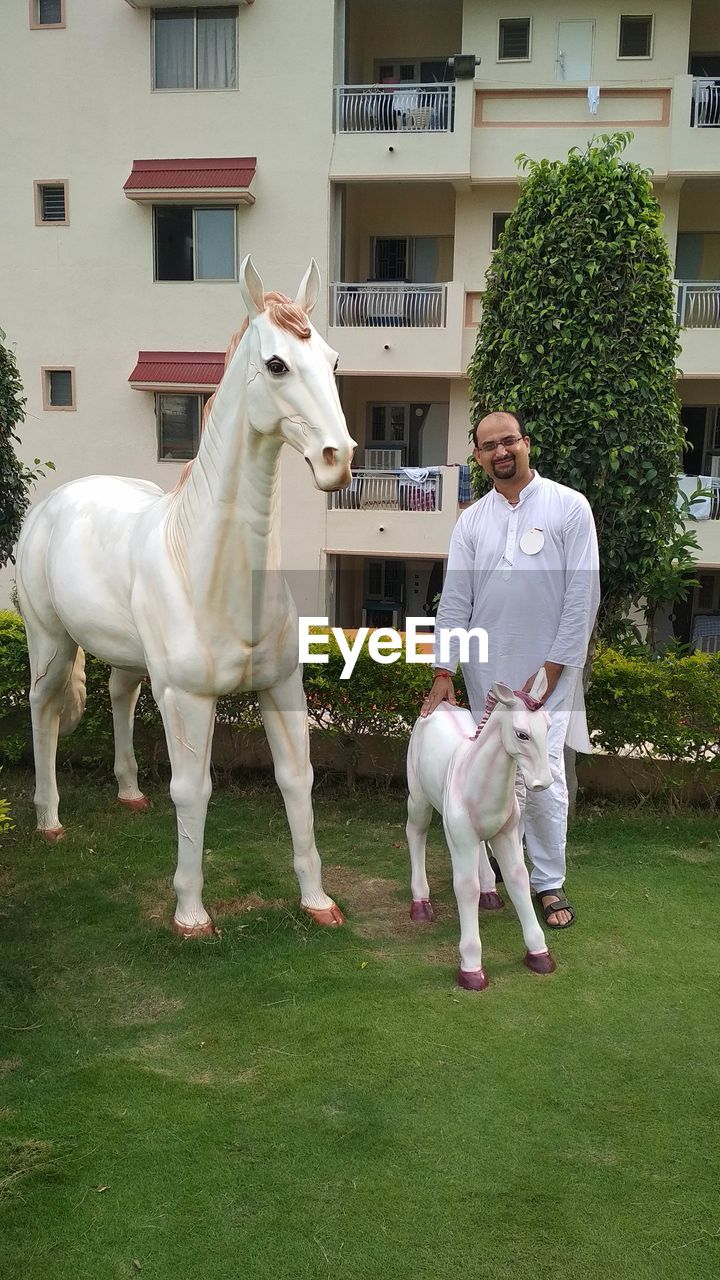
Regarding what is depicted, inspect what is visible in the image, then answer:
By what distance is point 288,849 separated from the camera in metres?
6.00

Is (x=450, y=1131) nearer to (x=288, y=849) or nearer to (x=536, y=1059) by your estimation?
(x=536, y=1059)

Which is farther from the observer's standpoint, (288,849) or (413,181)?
(413,181)

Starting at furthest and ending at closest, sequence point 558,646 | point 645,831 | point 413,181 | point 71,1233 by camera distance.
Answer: point 413,181, point 645,831, point 558,646, point 71,1233

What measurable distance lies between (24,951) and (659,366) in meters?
5.13

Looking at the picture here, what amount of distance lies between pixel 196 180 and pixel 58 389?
4144 mm

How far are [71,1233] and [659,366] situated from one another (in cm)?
559

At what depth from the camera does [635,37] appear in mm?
14984

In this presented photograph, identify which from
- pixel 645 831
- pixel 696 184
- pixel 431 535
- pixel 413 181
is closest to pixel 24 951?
pixel 645 831

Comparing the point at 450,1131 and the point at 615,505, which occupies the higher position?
the point at 615,505

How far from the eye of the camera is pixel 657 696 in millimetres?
6543

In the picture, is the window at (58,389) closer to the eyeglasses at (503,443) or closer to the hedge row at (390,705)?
the hedge row at (390,705)

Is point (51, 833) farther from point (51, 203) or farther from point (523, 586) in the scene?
point (51, 203)

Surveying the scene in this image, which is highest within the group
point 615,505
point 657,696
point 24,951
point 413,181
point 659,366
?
point 413,181

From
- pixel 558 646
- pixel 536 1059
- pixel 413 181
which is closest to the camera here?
pixel 536 1059
